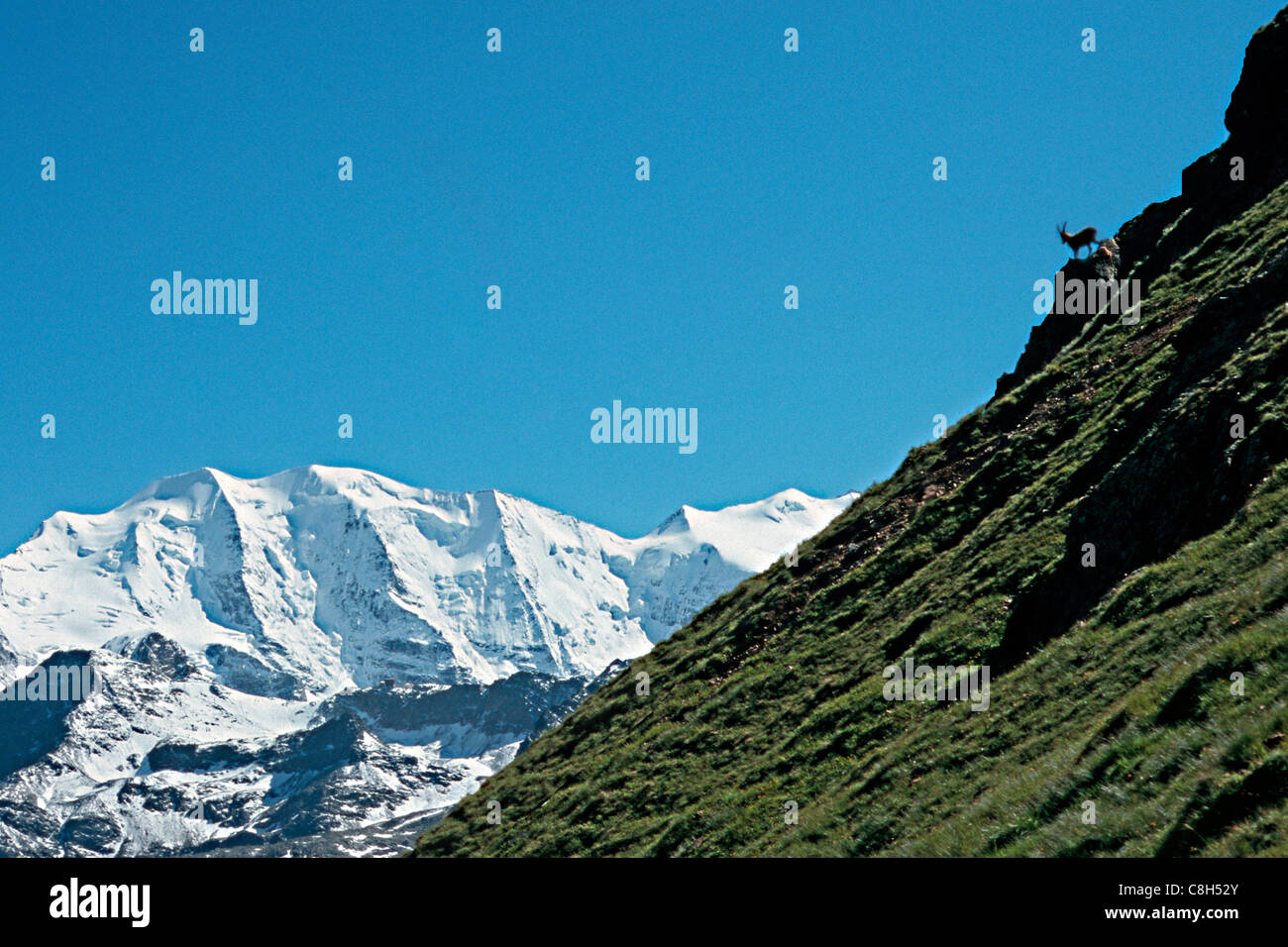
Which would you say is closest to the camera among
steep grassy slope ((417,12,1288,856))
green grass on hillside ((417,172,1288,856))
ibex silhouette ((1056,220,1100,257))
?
green grass on hillside ((417,172,1288,856))

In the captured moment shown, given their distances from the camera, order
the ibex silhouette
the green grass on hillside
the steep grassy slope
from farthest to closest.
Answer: the ibex silhouette, the steep grassy slope, the green grass on hillside

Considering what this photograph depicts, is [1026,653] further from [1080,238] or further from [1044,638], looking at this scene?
[1080,238]

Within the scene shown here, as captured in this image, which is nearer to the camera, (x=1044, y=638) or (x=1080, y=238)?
(x=1044, y=638)

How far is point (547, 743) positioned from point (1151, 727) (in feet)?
132

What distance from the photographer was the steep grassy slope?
17.7 m

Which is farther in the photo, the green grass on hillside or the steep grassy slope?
the steep grassy slope

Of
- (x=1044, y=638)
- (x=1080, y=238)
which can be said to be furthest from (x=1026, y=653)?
(x=1080, y=238)

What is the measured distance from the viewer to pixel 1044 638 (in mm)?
30266

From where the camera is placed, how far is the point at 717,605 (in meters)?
60.0

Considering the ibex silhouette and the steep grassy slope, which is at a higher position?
the ibex silhouette
